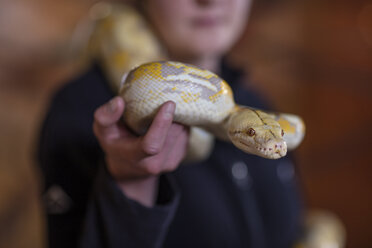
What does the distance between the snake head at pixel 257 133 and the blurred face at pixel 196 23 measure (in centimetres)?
47

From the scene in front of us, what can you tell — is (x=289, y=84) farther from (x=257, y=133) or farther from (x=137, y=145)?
(x=137, y=145)

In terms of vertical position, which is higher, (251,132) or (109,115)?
(109,115)

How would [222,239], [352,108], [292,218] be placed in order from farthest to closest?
[352,108]
[292,218]
[222,239]

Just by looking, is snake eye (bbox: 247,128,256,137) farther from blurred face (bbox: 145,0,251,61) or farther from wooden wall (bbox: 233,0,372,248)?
wooden wall (bbox: 233,0,372,248)

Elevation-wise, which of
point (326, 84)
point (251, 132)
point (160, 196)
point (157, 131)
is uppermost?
point (157, 131)

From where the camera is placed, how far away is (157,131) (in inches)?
21.2

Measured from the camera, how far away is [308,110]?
3098 mm

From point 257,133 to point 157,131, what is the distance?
0.19 metres

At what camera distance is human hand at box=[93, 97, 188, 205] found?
54cm

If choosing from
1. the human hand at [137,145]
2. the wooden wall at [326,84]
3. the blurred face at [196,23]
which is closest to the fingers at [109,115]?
the human hand at [137,145]

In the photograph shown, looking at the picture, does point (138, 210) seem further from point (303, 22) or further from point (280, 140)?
point (303, 22)

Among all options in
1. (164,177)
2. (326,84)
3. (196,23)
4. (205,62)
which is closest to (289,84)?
(326,84)

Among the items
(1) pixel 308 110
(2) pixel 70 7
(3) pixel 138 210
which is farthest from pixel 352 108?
(3) pixel 138 210

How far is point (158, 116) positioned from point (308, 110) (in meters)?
2.83
